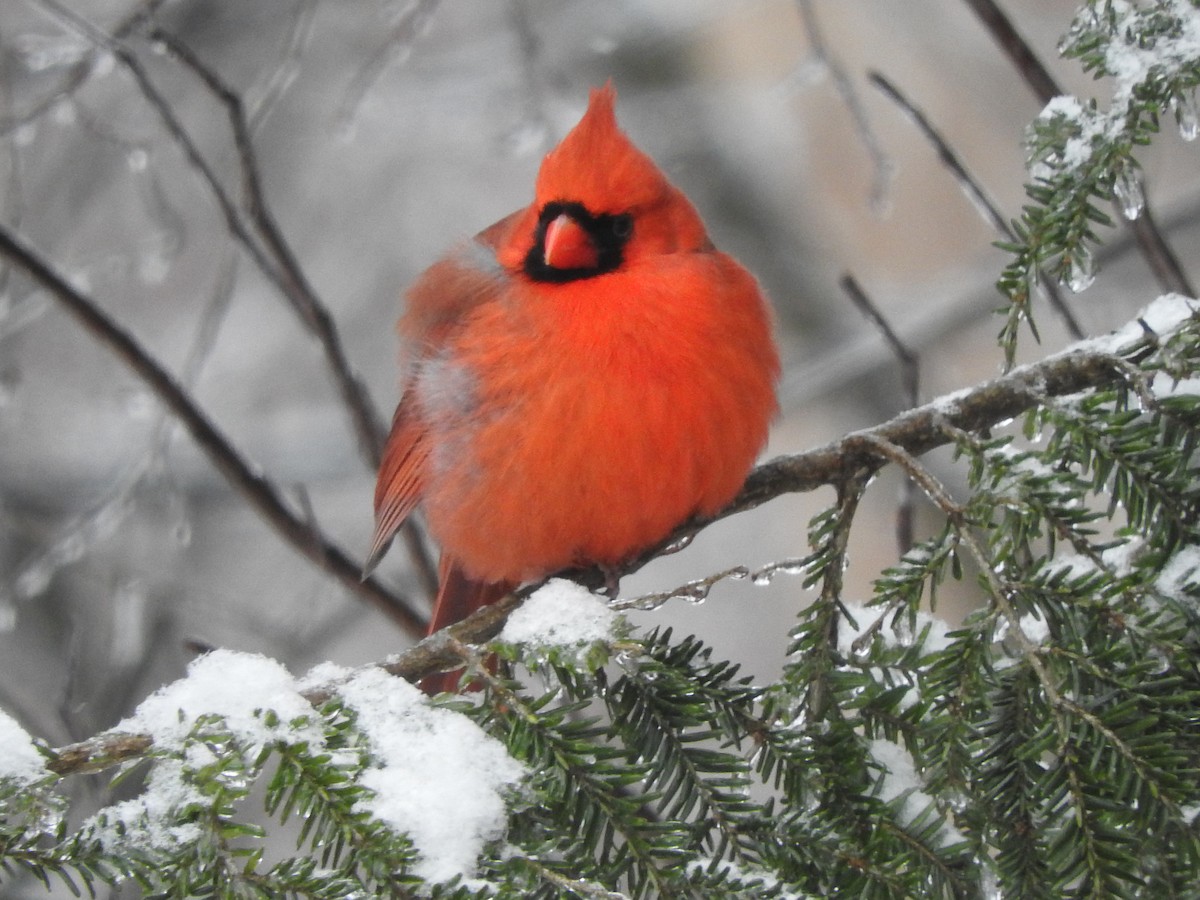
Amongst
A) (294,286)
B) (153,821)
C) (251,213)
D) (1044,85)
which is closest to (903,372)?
(1044,85)

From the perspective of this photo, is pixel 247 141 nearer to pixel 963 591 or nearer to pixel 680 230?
pixel 680 230

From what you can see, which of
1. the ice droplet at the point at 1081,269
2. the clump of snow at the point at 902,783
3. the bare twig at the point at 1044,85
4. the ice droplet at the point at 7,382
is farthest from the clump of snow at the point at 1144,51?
the ice droplet at the point at 7,382

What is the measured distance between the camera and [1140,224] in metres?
1.88

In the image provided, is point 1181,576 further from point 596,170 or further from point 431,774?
point 596,170

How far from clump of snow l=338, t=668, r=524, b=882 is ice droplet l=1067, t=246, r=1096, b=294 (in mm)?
771

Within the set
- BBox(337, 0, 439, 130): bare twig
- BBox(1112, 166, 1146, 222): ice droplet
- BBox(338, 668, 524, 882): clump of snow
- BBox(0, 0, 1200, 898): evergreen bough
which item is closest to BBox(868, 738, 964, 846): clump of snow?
BBox(0, 0, 1200, 898): evergreen bough

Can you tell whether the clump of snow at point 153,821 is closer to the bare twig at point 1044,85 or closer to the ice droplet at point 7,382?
the bare twig at point 1044,85

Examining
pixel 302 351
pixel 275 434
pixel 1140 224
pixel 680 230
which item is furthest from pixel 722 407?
pixel 302 351

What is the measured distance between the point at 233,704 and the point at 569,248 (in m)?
1.04

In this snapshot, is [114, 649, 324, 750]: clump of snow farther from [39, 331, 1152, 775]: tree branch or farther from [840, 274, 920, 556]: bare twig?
[840, 274, 920, 556]: bare twig

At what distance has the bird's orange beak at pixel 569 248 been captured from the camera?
190 centimetres

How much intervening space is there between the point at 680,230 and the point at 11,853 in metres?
1.37

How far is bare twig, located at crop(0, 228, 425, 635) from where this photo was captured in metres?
2.11

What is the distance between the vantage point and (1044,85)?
1905mm
